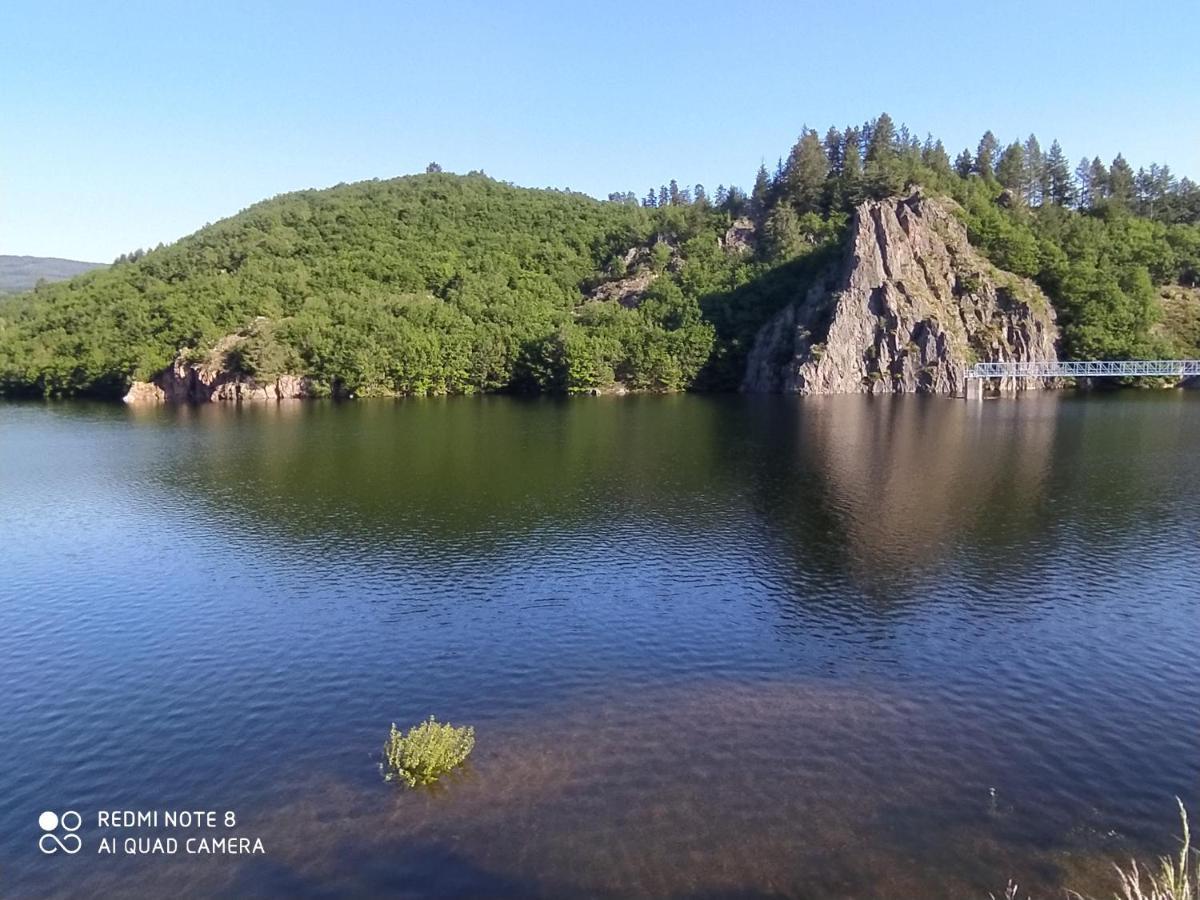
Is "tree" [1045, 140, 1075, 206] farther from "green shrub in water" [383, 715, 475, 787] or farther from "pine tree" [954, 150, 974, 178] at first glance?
"green shrub in water" [383, 715, 475, 787]

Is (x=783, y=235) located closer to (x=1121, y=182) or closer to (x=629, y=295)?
(x=629, y=295)

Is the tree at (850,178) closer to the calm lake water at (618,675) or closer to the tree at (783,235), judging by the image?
the tree at (783,235)

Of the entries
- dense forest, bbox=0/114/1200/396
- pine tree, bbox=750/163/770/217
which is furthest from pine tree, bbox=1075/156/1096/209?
pine tree, bbox=750/163/770/217

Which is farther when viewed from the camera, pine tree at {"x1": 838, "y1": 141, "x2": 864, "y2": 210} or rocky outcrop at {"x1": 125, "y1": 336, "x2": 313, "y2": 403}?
pine tree at {"x1": 838, "y1": 141, "x2": 864, "y2": 210}

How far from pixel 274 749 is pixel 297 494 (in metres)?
38.6

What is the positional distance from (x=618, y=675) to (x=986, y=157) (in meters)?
208

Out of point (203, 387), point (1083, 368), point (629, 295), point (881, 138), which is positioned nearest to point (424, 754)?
point (203, 387)

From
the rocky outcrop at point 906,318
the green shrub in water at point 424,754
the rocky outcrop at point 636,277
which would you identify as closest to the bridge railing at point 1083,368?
the rocky outcrop at point 906,318

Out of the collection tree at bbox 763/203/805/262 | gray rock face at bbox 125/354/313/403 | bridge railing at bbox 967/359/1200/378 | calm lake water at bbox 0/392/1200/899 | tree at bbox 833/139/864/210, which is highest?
tree at bbox 833/139/864/210

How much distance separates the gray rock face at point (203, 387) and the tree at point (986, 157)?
565 feet

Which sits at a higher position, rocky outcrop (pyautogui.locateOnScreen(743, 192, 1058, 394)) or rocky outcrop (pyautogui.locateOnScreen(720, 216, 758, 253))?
rocky outcrop (pyautogui.locateOnScreen(720, 216, 758, 253))

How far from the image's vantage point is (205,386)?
150000 millimetres

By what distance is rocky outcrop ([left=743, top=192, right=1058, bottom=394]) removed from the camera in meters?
146

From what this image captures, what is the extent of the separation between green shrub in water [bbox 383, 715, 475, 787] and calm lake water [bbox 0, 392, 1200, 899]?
56 cm
